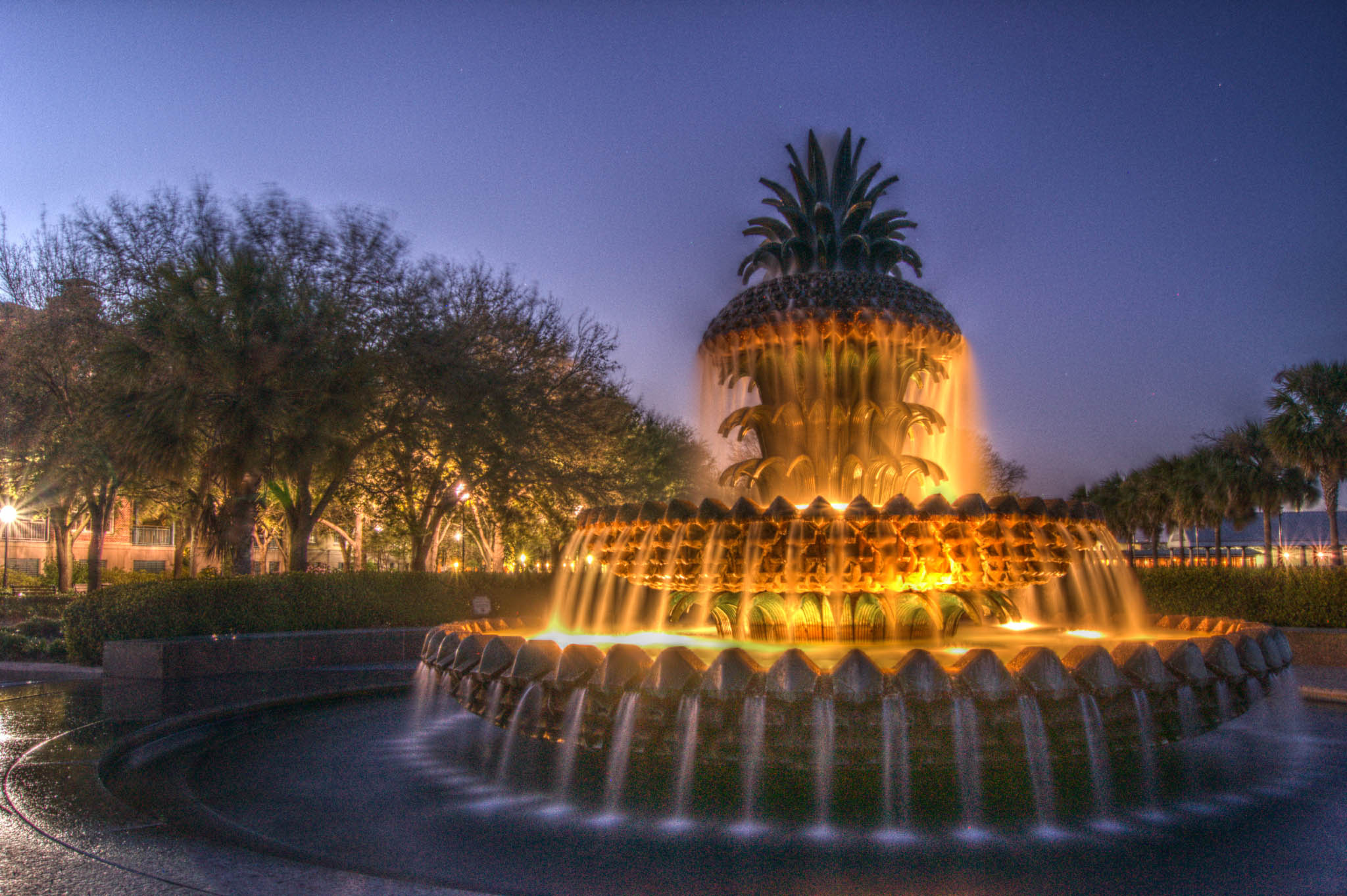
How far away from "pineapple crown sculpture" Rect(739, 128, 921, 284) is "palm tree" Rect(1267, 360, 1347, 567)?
37071 millimetres

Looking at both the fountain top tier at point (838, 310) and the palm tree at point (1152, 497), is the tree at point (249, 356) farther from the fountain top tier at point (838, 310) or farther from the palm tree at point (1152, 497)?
the palm tree at point (1152, 497)

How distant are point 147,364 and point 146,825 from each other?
16621 mm

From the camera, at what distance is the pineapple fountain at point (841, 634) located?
529cm

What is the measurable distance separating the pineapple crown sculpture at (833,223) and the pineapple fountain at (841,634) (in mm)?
24

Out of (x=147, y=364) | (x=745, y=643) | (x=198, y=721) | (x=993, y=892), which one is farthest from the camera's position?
(x=147, y=364)

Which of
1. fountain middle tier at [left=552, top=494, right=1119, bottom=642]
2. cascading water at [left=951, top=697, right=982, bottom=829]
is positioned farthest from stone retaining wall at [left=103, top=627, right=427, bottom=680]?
cascading water at [left=951, top=697, right=982, bottom=829]

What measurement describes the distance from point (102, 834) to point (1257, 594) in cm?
1770

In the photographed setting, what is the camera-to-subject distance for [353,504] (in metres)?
28.9

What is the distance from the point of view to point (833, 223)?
8750 mm

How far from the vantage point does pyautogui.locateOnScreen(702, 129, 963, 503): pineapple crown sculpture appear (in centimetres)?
816

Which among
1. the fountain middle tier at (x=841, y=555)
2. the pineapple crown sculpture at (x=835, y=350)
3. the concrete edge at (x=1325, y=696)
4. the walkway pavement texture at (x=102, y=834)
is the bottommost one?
the concrete edge at (x=1325, y=696)

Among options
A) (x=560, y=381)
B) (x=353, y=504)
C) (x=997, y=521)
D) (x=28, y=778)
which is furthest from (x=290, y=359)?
(x=997, y=521)

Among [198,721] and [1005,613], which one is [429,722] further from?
[1005,613]

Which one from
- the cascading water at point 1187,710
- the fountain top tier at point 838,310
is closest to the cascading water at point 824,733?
the cascading water at point 1187,710
